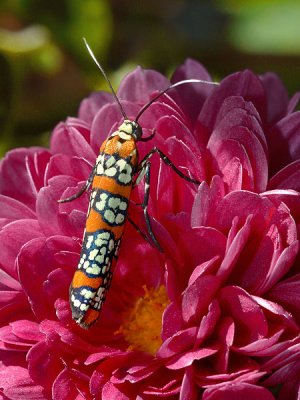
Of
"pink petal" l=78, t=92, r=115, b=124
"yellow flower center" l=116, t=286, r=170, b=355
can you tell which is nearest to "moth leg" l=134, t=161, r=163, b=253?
"yellow flower center" l=116, t=286, r=170, b=355

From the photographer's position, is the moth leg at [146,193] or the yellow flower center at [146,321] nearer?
the moth leg at [146,193]

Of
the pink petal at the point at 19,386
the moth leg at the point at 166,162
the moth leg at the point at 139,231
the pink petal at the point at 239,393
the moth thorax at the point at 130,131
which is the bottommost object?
the pink petal at the point at 19,386

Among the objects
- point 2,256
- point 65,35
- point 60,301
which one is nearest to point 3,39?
point 65,35

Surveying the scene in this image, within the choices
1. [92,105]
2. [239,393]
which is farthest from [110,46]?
[239,393]

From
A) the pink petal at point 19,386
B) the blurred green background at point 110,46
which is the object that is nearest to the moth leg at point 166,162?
the pink petal at point 19,386

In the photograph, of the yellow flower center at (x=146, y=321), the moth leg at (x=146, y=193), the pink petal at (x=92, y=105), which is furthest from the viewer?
the pink petal at (x=92, y=105)

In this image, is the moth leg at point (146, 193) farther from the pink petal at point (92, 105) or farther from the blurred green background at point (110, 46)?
the blurred green background at point (110, 46)

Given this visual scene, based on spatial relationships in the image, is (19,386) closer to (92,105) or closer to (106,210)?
(106,210)
